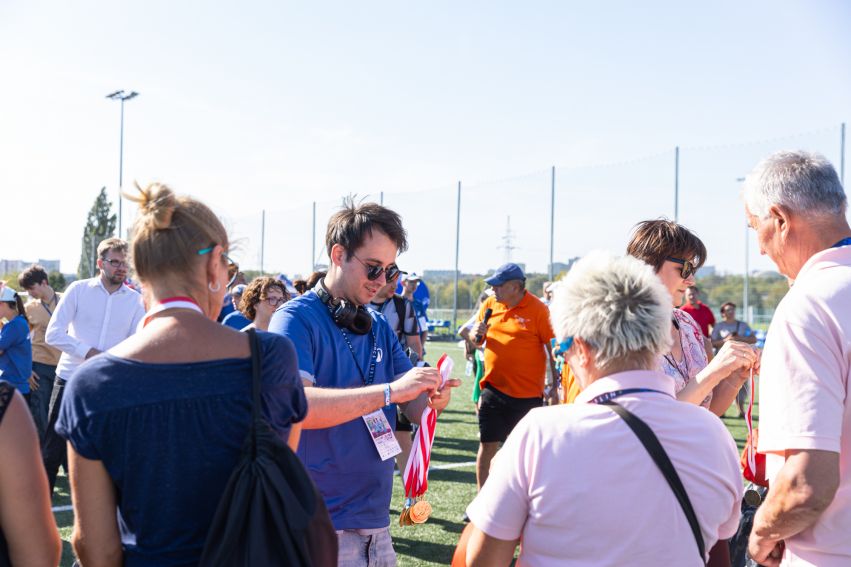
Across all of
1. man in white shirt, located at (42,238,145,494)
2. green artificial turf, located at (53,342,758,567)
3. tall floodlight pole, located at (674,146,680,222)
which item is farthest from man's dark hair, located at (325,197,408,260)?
tall floodlight pole, located at (674,146,680,222)

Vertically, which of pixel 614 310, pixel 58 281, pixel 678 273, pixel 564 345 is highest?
pixel 678 273

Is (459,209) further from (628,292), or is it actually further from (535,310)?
(628,292)

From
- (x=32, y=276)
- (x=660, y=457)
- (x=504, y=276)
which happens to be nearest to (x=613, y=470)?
(x=660, y=457)

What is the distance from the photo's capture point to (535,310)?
7.33 metres

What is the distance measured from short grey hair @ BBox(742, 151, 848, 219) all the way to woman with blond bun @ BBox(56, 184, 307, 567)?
161 centimetres

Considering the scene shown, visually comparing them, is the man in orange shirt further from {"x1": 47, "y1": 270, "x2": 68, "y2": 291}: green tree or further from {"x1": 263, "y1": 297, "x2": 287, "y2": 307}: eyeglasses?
{"x1": 47, "y1": 270, "x2": 68, "y2": 291}: green tree

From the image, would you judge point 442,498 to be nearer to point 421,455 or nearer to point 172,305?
point 421,455

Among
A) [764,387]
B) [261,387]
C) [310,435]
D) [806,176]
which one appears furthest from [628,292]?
[310,435]

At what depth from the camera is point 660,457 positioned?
6.05 ft

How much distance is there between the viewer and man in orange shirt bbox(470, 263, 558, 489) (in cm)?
707

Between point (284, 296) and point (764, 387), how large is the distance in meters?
4.70

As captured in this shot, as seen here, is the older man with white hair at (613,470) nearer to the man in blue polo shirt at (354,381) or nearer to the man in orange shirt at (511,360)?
the man in blue polo shirt at (354,381)

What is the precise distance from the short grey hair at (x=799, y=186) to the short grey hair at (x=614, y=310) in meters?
0.60

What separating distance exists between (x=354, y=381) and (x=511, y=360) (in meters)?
4.31
